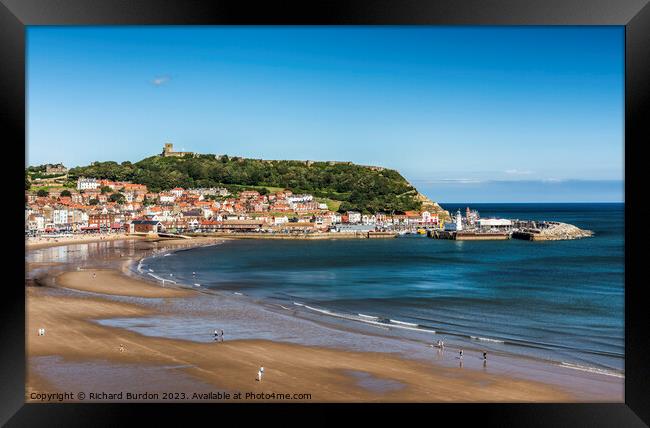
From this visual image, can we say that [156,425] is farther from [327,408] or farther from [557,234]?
[557,234]

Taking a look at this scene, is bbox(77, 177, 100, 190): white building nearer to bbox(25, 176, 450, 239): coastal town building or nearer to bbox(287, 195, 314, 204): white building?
bbox(25, 176, 450, 239): coastal town building

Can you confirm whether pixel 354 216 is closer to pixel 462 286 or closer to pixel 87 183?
pixel 87 183

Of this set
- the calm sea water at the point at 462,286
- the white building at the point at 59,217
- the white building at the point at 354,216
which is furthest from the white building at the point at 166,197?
the white building at the point at 354,216

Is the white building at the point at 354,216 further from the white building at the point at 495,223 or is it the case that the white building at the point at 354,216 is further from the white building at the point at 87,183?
the white building at the point at 87,183

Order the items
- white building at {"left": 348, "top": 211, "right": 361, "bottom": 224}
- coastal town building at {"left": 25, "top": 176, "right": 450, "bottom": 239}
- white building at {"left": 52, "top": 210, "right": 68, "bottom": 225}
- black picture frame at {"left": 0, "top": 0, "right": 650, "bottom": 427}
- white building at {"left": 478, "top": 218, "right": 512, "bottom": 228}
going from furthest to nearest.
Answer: white building at {"left": 348, "top": 211, "right": 361, "bottom": 224}
white building at {"left": 478, "top": 218, "right": 512, "bottom": 228}
coastal town building at {"left": 25, "top": 176, "right": 450, "bottom": 239}
white building at {"left": 52, "top": 210, "right": 68, "bottom": 225}
black picture frame at {"left": 0, "top": 0, "right": 650, "bottom": 427}

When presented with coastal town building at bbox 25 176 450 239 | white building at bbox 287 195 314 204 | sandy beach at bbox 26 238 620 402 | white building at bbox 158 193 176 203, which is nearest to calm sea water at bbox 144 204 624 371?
sandy beach at bbox 26 238 620 402
